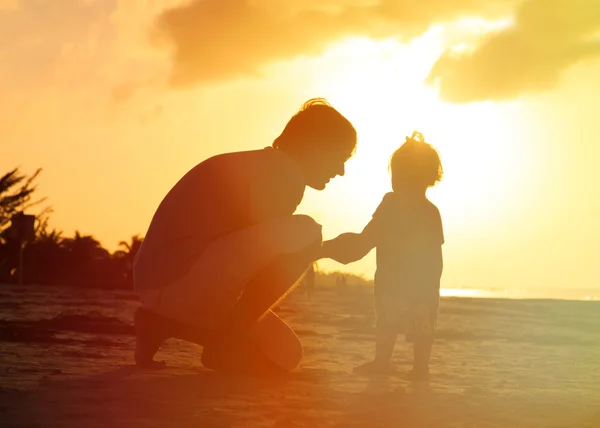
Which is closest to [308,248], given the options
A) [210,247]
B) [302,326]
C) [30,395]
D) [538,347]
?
→ [210,247]

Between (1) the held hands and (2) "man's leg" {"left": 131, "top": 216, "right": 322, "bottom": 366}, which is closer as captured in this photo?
(2) "man's leg" {"left": 131, "top": 216, "right": 322, "bottom": 366}

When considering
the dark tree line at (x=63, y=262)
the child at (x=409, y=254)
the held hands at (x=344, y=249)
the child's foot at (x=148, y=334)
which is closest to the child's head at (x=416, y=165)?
the child at (x=409, y=254)

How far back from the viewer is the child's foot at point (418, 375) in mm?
4504

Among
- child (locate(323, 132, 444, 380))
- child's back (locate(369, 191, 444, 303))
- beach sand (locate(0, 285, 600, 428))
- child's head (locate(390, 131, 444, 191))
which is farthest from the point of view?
child's head (locate(390, 131, 444, 191))

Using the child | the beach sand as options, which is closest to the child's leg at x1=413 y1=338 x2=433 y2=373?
the child

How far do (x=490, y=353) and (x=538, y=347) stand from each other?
111 cm

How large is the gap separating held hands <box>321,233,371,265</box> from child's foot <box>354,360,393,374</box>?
2.54 feet

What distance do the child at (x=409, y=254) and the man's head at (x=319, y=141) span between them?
79 cm

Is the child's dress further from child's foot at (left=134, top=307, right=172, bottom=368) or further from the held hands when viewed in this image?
child's foot at (left=134, top=307, right=172, bottom=368)

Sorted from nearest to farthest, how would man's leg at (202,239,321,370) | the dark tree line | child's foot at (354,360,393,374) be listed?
man's leg at (202,239,321,370), child's foot at (354,360,393,374), the dark tree line

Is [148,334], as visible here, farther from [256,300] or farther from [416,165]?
[416,165]

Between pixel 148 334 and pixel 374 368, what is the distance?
1.42 metres

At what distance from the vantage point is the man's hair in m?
4.15

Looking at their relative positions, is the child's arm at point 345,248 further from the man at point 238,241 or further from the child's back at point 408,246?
the child's back at point 408,246
